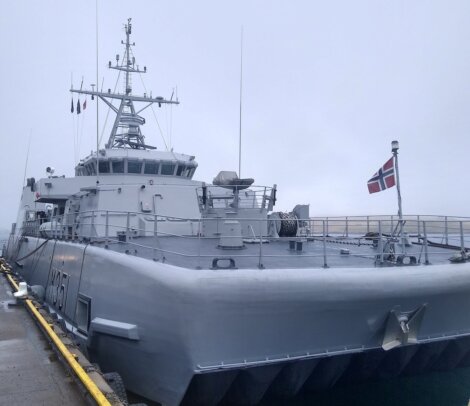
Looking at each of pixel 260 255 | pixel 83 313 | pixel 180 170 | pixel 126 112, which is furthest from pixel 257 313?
pixel 126 112

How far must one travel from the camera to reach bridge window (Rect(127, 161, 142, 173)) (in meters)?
14.3

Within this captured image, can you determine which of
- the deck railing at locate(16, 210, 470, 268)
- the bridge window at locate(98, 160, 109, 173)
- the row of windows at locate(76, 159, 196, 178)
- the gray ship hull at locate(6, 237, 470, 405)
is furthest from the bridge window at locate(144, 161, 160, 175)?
the gray ship hull at locate(6, 237, 470, 405)

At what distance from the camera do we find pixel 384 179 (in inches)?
384

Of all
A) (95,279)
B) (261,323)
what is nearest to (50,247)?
(95,279)

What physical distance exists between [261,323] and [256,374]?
3.69 ft

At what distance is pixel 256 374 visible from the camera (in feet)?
21.5

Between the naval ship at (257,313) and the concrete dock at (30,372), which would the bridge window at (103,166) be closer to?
the naval ship at (257,313)

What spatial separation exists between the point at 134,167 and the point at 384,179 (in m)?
8.08

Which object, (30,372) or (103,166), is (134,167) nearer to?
(103,166)

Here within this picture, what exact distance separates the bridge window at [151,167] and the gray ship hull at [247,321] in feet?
22.4

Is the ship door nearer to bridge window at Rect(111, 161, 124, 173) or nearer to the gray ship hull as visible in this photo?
the gray ship hull

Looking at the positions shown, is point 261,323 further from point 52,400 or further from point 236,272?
point 52,400

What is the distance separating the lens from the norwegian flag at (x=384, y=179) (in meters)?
9.53

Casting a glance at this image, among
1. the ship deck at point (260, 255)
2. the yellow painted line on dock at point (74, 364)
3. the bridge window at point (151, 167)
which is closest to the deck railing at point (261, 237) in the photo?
the ship deck at point (260, 255)
